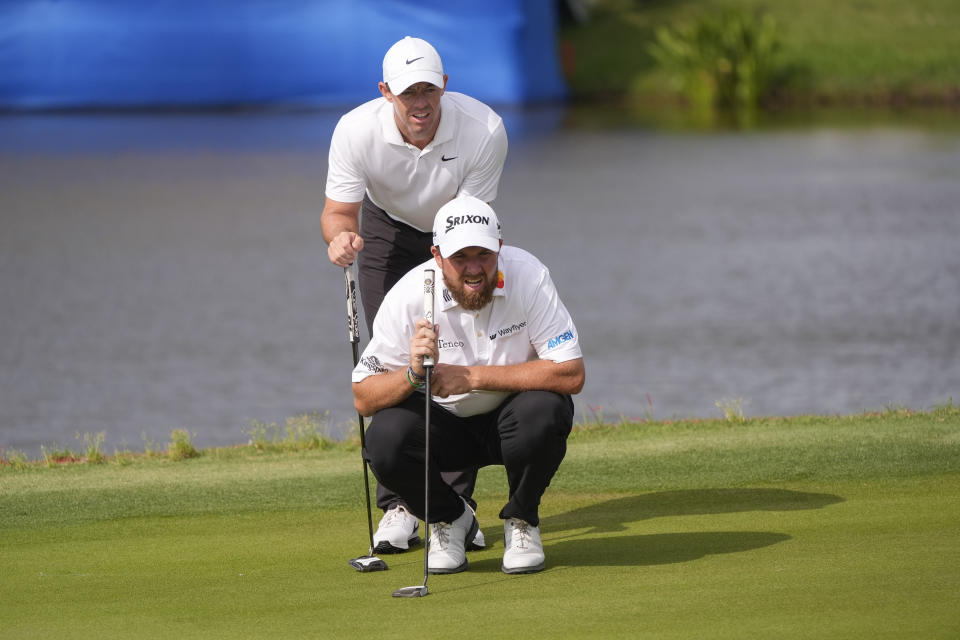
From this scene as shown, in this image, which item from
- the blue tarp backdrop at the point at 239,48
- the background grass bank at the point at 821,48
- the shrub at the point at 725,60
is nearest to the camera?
the shrub at the point at 725,60

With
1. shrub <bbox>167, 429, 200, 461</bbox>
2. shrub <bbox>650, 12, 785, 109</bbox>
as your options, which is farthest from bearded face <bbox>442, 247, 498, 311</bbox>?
shrub <bbox>650, 12, 785, 109</bbox>

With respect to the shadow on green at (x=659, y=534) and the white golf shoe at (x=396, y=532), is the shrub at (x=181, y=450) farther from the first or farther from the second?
the shadow on green at (x=659, y=534)

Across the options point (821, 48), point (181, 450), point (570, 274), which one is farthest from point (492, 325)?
point (821, 48)

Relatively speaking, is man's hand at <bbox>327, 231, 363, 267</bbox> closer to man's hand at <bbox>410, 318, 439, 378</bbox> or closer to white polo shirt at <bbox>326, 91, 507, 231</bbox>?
white polo shirt at <bbox>326, 91, 507, 231</bbox>

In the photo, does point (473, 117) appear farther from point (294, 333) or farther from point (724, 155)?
point (724, 155)

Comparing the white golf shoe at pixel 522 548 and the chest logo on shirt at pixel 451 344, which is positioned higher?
the chest logo on shirt at pixel 451 344

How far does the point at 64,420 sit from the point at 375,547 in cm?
695

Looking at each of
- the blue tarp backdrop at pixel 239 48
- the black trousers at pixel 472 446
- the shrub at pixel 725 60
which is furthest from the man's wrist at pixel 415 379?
the shrub at pixel 725 60

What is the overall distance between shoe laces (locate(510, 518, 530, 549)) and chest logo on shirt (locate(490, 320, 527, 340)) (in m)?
0.64

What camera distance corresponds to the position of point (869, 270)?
17.3 meters

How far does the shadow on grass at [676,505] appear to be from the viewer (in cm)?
561

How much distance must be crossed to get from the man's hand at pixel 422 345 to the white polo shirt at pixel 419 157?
96 cm

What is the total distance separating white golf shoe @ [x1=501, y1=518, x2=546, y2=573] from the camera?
4.90 metres

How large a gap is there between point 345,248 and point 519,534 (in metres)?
1.22
